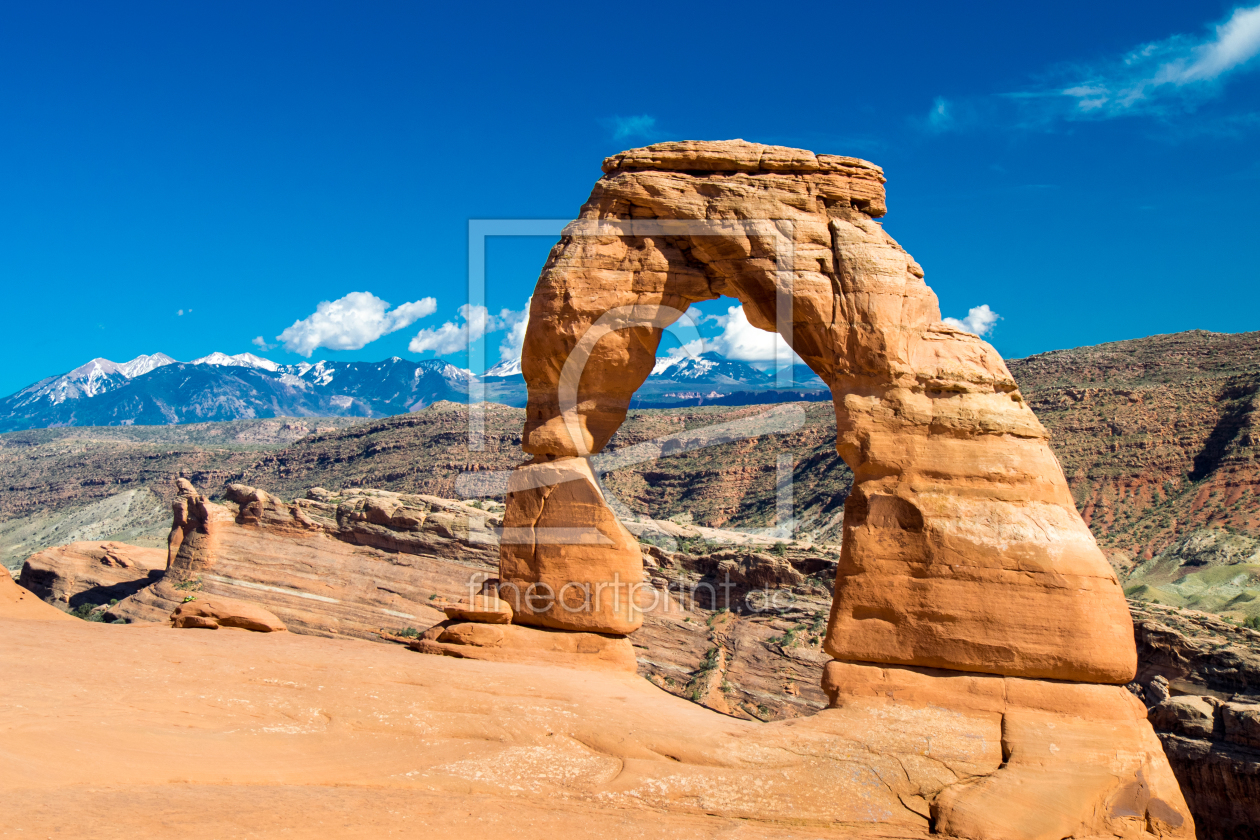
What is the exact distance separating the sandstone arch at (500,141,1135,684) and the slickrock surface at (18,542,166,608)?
92.7 feet

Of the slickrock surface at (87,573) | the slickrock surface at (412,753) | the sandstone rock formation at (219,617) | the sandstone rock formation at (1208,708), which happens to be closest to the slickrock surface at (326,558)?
the slickrock surface at (87,573)

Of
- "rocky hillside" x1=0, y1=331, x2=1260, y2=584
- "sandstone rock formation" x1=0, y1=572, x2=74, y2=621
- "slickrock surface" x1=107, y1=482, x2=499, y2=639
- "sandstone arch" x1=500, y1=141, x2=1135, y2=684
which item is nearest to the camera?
"sandstone arch" x1=500, y1=141, x2=1135, y2=684

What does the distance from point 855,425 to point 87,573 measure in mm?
36344

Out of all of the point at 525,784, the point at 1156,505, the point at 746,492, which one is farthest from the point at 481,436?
the point at 525,784

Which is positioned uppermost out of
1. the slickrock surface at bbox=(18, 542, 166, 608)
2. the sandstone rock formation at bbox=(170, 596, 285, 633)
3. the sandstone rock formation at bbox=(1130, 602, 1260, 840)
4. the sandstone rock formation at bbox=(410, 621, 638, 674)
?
the sandstone rock formation at bbox=(170, 596, 285, 633)

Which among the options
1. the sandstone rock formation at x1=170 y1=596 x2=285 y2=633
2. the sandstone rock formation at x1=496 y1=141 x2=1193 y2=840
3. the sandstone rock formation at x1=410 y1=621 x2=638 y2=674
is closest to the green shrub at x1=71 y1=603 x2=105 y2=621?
the sandstone rock formation at x1=170 y1=596 x2=285 y2=633

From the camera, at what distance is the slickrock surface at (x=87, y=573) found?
36.8m

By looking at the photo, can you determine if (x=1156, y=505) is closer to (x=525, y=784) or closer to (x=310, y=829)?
(x=525, y=784)

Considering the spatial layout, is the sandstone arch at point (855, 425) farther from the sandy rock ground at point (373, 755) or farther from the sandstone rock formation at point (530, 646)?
the sandy rock ground at point (373, 755)

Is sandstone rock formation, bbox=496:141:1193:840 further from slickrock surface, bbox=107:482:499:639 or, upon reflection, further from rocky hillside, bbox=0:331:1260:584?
rocky hillside, bbox=0:331:1260:584

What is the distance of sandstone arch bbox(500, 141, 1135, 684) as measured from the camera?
11562 millimetres

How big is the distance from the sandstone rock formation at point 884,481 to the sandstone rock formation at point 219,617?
4.17m

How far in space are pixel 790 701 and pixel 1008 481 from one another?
1439 centimetres

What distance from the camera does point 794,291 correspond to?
13.7m
